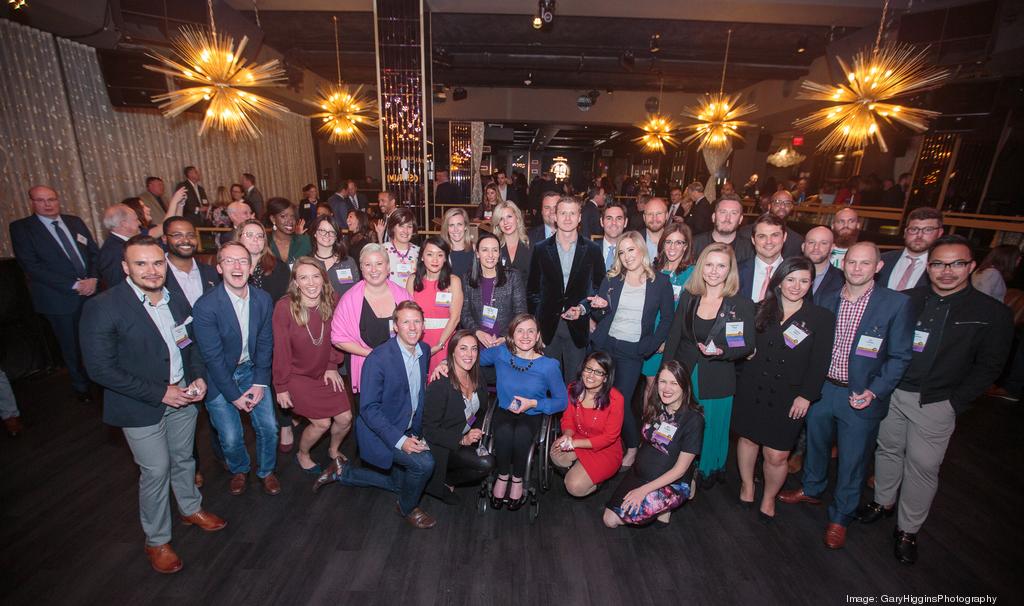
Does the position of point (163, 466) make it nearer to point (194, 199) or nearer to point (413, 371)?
point (413, 371)

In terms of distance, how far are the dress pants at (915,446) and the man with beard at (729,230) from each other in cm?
141

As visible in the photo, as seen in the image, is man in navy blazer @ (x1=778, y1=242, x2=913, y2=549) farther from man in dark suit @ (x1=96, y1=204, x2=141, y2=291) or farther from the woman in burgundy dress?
man in dark suit @ (x1=96, y1=204, x2=141, y2=291)

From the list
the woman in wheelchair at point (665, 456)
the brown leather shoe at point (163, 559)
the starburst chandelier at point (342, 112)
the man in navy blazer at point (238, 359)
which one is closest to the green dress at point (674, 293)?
the woman in wheelchair at point (665, 456)

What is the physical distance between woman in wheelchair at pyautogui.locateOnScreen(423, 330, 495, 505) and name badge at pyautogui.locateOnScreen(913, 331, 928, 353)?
2.63 meters

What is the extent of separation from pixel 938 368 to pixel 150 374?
4.34m

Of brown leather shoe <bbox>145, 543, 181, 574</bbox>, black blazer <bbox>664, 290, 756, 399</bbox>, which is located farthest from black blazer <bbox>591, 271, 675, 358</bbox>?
brown leather shoe <bbox>145, 543, 181, 574</bbox>

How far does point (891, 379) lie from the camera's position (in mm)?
2430

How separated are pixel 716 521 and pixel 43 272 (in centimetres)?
598

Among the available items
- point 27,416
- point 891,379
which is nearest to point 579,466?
point 891,379

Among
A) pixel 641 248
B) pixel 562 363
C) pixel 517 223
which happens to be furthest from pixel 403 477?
pixel 641 248

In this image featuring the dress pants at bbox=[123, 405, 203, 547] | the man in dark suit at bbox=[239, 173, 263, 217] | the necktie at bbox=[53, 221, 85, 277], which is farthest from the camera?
the man in dark suit at bbox=[239, 173, 263, 217]

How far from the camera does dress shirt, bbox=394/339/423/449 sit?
2656mm

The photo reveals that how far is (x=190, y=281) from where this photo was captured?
110 inches

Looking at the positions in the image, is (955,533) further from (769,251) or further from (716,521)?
(769,251)
